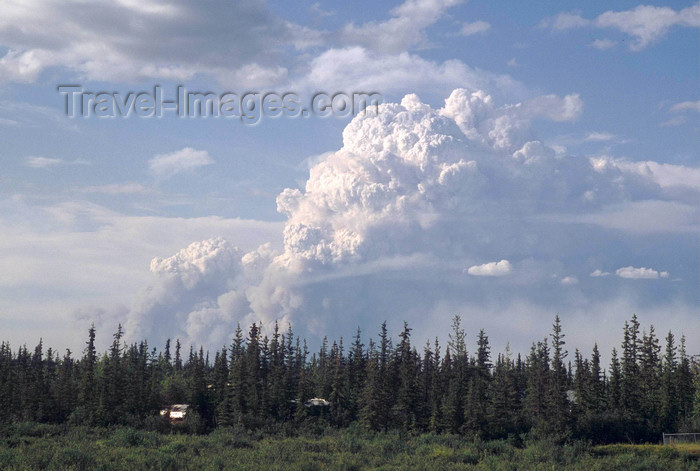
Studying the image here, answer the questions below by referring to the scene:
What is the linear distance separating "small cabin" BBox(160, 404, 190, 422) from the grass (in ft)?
59.0

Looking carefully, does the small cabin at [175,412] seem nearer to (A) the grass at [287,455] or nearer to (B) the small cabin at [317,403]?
(B) the small cabin at [317,403]

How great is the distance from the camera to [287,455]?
48.8 meters

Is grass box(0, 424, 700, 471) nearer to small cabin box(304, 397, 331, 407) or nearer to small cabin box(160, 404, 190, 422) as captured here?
small cabin box(160, 404, 190, 422)

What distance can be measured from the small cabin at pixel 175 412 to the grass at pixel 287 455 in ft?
59.0

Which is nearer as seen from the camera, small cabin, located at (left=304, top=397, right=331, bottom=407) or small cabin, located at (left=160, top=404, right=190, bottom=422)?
small cabin, located at (left=160, top=404, right=190, bottom=422)

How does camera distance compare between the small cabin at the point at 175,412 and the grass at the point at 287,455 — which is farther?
the small cabin at the point at 175,412

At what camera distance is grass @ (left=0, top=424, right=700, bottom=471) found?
41.4 metres

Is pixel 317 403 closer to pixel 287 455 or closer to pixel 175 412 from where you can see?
pixel 175 412

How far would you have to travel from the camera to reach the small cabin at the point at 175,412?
85806mm

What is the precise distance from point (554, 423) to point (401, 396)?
2031cm

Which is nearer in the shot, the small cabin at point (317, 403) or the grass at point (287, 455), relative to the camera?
the grass at point (287, 455)

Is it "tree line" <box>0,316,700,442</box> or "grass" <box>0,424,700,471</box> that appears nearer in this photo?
"grass" <box>0,424,700,471</box>

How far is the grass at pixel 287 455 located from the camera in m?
41.4

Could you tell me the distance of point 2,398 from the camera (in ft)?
290
